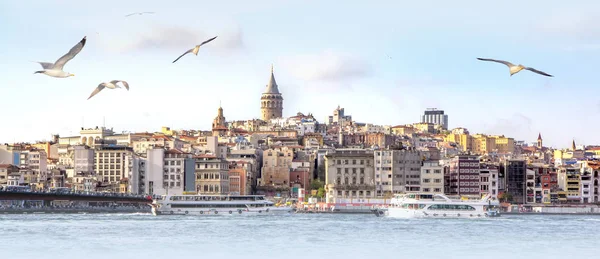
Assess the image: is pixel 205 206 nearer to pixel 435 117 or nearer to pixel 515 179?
pixel 515 179

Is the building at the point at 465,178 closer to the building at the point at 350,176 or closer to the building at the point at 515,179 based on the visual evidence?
the building at the point at 515,179

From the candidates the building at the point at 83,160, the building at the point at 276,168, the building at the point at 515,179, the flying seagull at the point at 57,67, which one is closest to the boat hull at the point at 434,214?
the building at the point at 515,179

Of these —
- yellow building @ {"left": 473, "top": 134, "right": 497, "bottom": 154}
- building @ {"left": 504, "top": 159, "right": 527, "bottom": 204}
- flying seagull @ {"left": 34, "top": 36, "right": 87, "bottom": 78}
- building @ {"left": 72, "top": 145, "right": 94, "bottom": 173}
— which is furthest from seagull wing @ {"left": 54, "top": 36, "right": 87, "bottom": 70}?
yellow building @ {"left": 473, "top": 134, "right": 497, "bottom": 154}

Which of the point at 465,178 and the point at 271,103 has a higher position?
the point at 271,103

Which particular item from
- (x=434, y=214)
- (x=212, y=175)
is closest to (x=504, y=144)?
(x=212, y=175)

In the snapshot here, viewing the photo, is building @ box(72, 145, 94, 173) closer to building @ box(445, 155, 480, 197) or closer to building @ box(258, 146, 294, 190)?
building @ box(258, 146, 294, 190)

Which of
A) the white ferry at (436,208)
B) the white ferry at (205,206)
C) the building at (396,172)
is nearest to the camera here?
the white ferry at (436,208)
